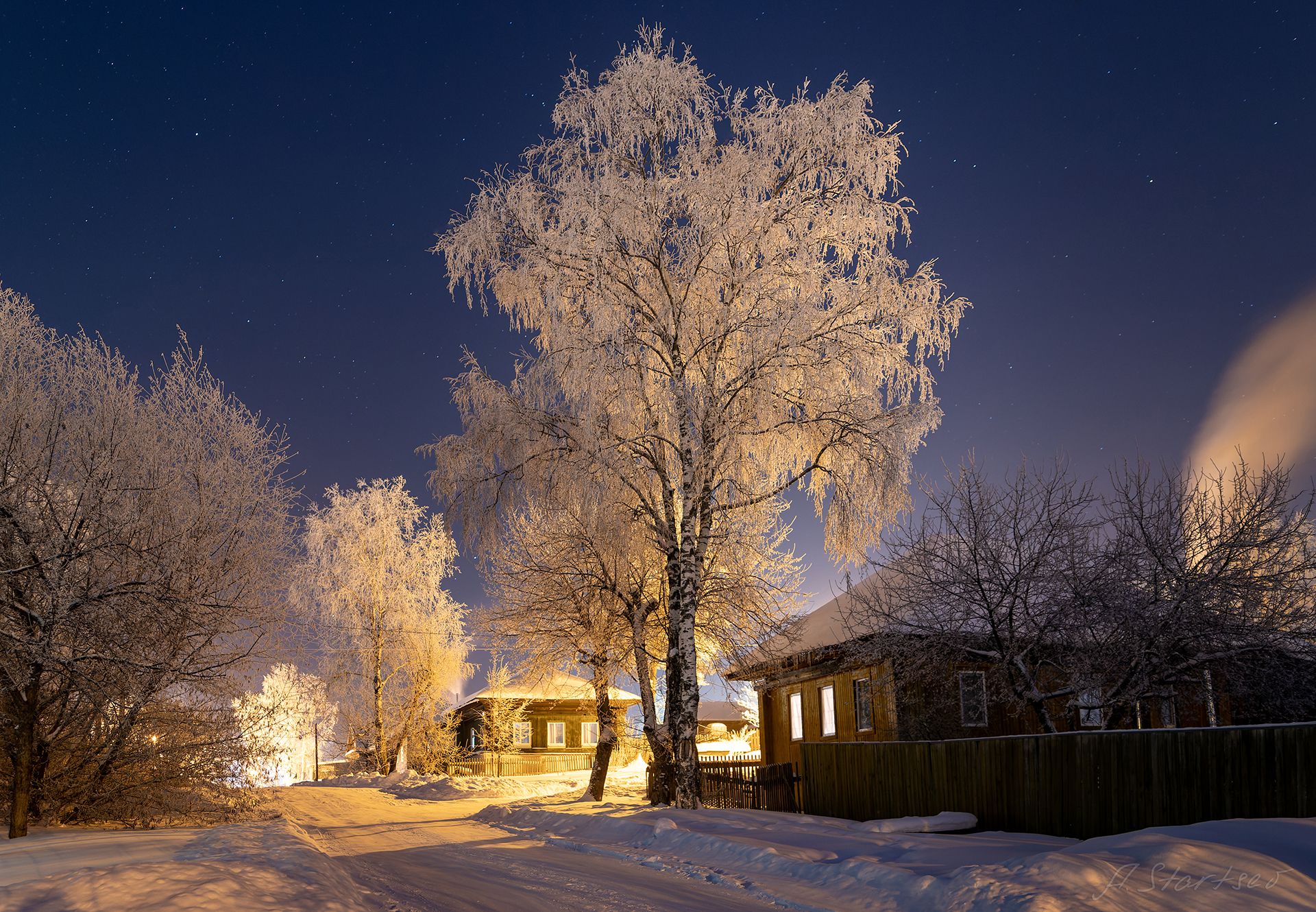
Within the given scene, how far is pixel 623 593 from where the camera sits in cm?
2195

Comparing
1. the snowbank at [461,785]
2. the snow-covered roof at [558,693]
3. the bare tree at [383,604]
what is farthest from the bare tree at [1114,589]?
the bare tree at [383,604]

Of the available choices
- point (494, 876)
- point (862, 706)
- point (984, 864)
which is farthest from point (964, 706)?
point (494, 876)

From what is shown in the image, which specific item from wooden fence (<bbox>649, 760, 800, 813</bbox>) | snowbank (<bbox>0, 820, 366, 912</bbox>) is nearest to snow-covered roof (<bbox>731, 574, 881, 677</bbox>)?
wooden fence (<bbox>649, 760, 800, 813</bbox>)

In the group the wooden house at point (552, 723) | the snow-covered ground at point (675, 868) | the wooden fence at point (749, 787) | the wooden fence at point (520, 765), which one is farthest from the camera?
the wooden house at point (552, 723)

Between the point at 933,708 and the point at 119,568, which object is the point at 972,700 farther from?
the point at 119,568

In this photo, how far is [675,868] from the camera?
1155cm

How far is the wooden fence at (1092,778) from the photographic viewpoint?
1056cm

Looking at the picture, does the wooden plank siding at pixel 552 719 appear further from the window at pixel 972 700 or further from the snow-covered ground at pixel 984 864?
the snow-covered ground at pixel 984 864

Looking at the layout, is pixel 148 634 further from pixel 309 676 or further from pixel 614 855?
pixel 309 676

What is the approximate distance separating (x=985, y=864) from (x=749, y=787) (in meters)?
12.1

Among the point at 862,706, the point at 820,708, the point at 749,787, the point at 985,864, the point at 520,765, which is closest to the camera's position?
the point at 985,864

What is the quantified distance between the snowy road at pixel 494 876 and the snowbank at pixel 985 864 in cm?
62

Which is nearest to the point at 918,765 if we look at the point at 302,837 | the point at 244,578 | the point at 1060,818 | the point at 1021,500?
the point at 1060,818

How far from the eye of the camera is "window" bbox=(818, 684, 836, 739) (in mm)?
25844
